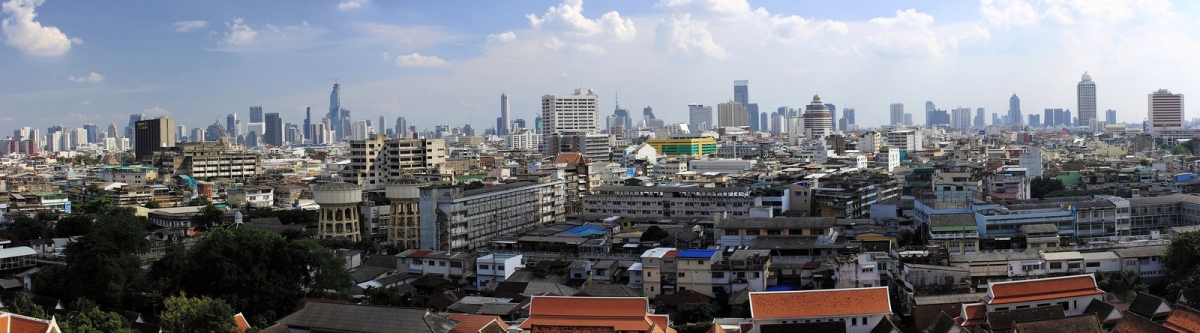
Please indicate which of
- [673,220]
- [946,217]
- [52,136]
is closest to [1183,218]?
[946,217]

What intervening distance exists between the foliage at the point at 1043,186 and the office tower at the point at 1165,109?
2187 inches

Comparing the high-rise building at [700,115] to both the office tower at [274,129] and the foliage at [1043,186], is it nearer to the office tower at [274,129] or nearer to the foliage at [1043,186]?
the office tower at [274,129]

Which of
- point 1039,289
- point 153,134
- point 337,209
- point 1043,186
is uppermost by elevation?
point 153,134

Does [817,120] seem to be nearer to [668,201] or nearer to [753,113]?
[753,113]

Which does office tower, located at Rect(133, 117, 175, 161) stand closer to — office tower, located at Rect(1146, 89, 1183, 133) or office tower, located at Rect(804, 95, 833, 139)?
office tower, located at Rect(804, 95, 833, 139)

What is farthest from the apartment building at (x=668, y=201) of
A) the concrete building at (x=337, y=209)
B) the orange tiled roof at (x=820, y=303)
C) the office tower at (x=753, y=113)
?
the office tower at (x=753, y=113)

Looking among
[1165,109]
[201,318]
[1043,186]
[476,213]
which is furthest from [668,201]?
[1165,109]

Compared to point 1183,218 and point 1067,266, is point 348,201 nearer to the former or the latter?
point 1067,266

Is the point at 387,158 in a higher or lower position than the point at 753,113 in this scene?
lower

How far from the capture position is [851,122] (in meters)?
158

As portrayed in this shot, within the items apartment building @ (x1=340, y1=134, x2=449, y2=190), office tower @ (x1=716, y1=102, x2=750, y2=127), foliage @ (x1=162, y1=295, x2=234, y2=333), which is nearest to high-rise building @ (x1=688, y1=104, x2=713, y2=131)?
office tower @ (x1=716, y1=102, x2=750, y2=127)

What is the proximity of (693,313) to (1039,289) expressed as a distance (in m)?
5.49

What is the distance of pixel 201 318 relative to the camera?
13820 mm

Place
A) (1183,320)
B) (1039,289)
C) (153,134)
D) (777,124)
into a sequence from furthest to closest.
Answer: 1. (777,124)
2. (153,134)
3. (1039,289)
4. (1183,320)
